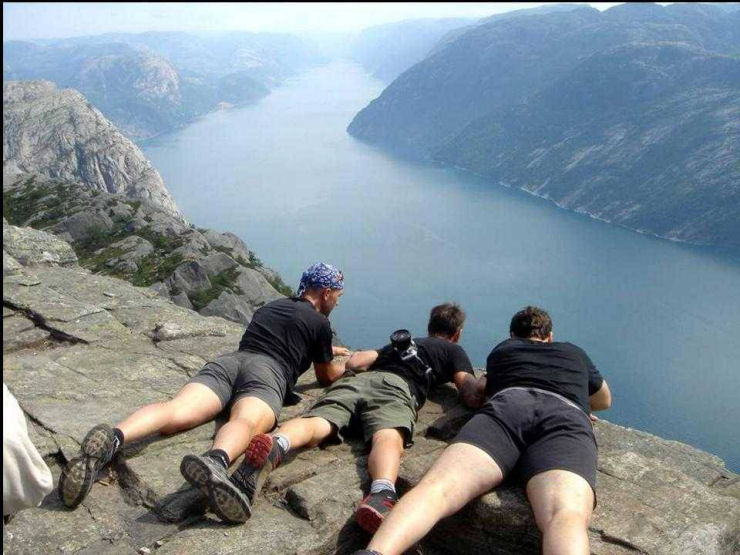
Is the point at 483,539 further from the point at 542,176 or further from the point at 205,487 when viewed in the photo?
the point at 542,176

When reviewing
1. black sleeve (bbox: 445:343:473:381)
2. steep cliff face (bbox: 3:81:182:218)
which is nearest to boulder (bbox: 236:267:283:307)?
black sleeve (bbox: 445:343:473:381)

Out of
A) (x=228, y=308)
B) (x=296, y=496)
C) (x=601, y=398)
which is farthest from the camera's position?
(x=228, y=308)

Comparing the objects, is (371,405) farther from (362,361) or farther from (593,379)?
(593,379)

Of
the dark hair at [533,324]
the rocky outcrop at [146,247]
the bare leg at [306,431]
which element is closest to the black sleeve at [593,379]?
the dark hair at [533,324]

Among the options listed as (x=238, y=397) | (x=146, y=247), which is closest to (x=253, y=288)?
(x=146, y=247)

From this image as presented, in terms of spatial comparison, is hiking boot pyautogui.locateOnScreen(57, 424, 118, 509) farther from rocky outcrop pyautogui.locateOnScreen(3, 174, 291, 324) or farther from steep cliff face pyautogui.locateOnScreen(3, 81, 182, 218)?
steep cliff face pyautogui.locateOnScreen(3, 81, 182, 218)

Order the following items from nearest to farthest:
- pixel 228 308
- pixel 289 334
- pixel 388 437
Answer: pixel 388 437 → pixel 289 334 → pixel 228 308

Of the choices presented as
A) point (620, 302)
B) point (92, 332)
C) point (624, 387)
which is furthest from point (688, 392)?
point (92, 332)
